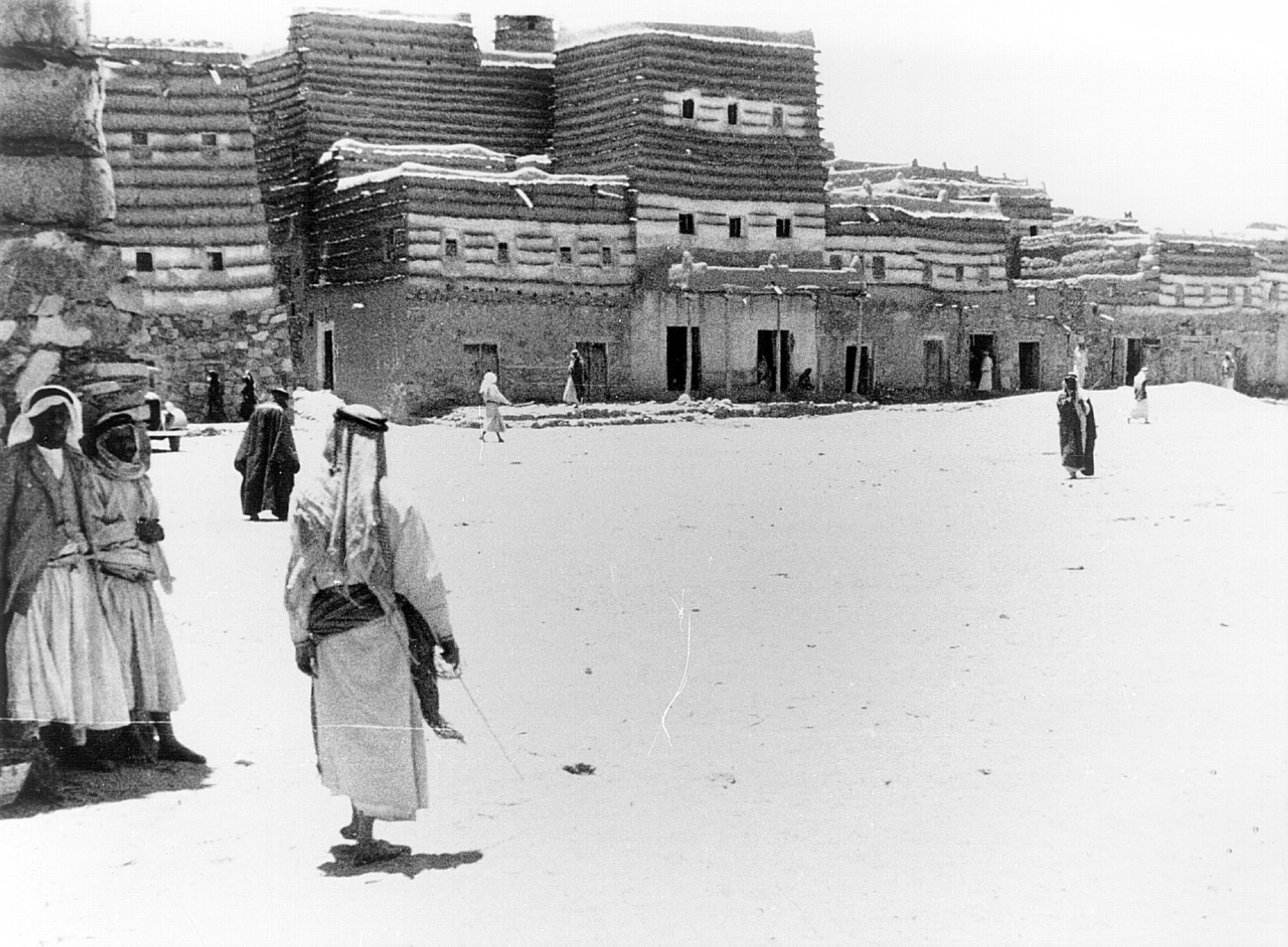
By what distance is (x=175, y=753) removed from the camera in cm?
597

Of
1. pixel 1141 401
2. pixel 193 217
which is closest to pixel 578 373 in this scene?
pixel 193 217

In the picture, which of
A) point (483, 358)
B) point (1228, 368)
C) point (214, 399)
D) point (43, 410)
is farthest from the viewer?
point (483, 358)

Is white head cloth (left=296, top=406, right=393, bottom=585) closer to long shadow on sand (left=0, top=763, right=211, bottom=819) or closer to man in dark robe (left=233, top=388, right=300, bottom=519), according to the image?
long shadow on sand (left=0, top=763, right=211, bottom=819)

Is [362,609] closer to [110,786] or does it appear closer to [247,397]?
[110,786]

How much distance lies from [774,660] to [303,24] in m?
20.6

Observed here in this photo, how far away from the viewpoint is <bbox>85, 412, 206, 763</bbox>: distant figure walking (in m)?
5.79

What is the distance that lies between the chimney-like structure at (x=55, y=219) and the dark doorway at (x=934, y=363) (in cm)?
1773

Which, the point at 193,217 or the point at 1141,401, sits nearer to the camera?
the point at 193,217

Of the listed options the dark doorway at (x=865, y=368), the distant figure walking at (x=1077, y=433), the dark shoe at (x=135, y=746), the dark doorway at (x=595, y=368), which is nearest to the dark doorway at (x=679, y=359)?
the dark doorway at (x=595, y=368)

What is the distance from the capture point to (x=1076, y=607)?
28.4 ft

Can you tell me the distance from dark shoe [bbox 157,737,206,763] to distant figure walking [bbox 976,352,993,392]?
16076 mm

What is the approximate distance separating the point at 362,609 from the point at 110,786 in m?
1.51

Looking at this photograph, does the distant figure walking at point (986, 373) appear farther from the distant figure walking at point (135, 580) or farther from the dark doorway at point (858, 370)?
the distant figure walking at point (135, 580)

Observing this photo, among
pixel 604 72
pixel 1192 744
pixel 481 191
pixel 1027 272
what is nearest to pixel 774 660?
pixel 1192 744
